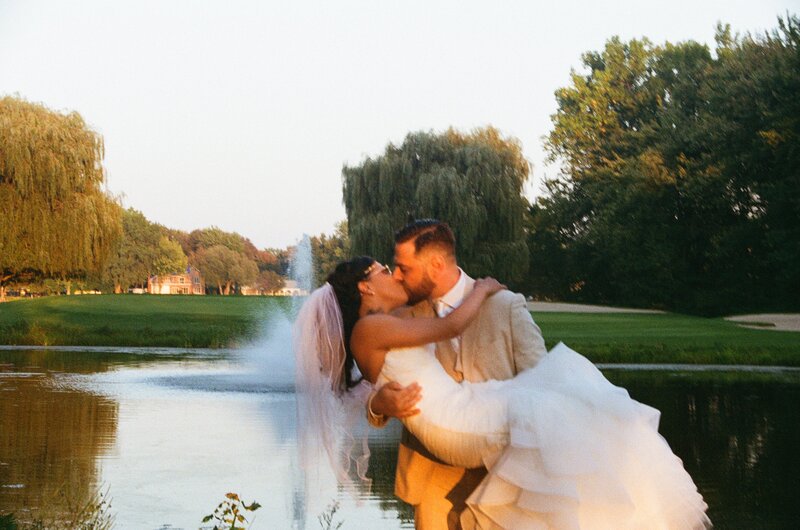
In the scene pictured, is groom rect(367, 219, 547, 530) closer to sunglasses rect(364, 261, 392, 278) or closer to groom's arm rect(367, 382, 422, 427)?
groom's arm rect(367, 382, 422, 427)

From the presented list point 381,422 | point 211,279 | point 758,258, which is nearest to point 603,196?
point 758,258

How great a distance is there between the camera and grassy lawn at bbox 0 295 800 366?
990 inches

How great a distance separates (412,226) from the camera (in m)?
3.93

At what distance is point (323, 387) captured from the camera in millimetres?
4582

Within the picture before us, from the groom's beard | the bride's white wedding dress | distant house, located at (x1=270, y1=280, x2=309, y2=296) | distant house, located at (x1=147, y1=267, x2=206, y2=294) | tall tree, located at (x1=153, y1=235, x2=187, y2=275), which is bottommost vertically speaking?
the bride's white wedding dress

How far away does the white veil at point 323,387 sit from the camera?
4426mm

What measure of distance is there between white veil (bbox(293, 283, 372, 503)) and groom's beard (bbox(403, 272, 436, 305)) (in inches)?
15.3

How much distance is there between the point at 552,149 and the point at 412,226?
61.1m

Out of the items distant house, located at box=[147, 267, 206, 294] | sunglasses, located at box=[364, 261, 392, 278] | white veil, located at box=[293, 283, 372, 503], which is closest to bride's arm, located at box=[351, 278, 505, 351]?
sunglasses, located at box=[364, 261, 392, 278]

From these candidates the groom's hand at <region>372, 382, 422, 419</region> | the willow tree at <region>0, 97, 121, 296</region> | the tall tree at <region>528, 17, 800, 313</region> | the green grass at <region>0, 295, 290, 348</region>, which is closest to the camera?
the groom's hand at <region>372, 382, 422, 419</region>

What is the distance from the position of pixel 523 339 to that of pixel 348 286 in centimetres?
78

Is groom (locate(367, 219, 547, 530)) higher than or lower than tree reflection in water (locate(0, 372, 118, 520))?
higher

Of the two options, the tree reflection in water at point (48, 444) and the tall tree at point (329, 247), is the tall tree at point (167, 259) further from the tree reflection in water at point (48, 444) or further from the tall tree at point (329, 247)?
the tree reflection in water at point (48, 444)

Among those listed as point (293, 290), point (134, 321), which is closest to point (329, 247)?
point (293, 290)
